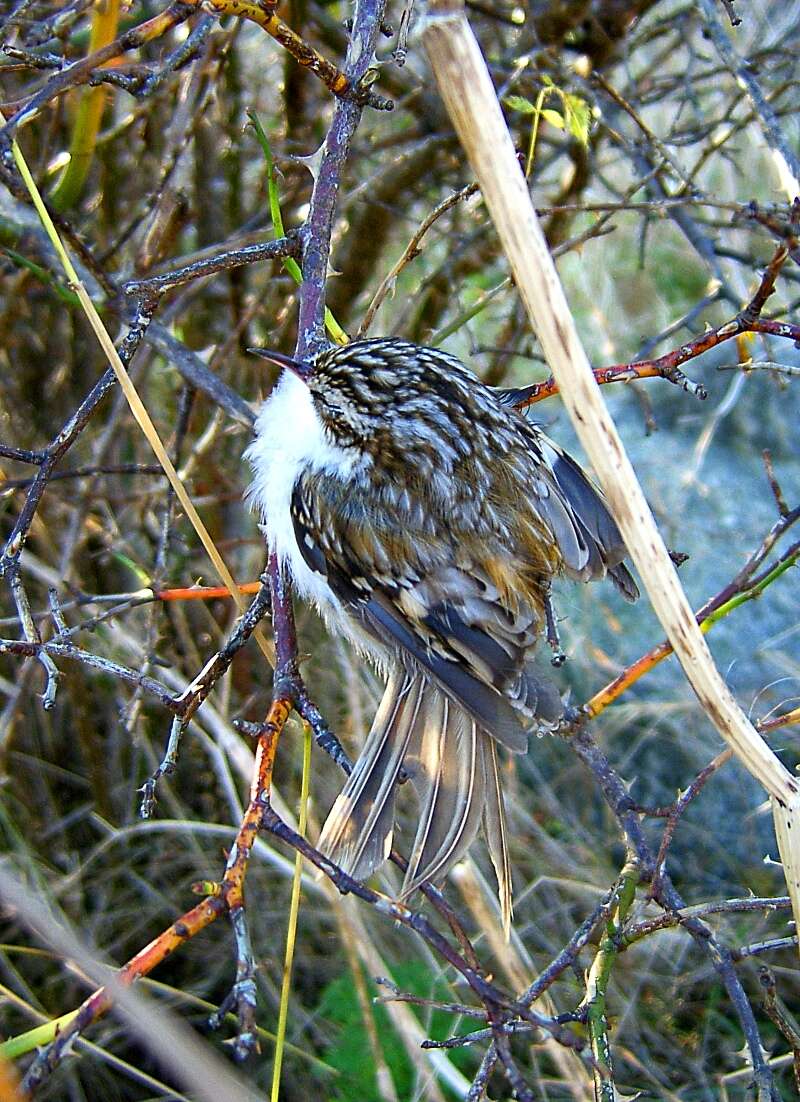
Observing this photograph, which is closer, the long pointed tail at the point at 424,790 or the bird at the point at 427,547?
the long pointed tail at the point at 424,790

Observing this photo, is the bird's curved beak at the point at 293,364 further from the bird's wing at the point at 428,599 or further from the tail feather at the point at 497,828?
the tail feather at the point at 497,828

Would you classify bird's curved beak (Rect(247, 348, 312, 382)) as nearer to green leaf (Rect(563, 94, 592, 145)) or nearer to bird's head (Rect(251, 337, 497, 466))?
bird's head (Rect(251, 337, 497, 466))

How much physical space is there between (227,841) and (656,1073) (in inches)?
64.4

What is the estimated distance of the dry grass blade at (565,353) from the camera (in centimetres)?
123

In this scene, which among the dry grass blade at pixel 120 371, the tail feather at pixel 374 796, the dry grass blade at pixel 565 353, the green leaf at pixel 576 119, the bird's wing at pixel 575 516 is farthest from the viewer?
the bird's wing at pixel 575 516

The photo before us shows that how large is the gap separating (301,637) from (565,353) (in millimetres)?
3014

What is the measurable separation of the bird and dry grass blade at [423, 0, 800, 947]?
0.80 metres

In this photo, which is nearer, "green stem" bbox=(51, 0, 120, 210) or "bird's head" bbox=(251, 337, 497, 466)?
"bird's head" bbox=(251, 337, 497, 466)

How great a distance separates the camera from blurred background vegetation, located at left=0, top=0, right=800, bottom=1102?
138 inches

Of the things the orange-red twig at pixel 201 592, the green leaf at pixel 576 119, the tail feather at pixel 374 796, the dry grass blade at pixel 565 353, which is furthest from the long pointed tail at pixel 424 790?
the green leaf at pixel 576 119

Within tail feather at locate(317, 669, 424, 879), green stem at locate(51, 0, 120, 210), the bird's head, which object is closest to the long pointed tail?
tail feather at locate(317, 669, 424, 879)

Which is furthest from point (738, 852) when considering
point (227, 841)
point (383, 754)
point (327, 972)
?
point (383, 754)

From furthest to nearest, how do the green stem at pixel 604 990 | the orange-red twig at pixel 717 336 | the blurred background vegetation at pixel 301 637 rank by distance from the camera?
the blurred background vegetation at pixel 301 637 → the orange-red twig at pixel 717 336 → the green stem at pixel 604 990

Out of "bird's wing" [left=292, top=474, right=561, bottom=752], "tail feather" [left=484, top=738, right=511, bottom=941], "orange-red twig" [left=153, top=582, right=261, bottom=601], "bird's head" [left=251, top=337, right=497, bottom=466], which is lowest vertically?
"tail feather" [left=484, top=738, right=511, bottom=941]
